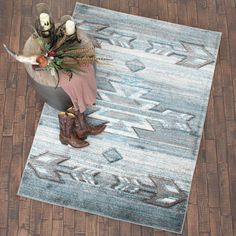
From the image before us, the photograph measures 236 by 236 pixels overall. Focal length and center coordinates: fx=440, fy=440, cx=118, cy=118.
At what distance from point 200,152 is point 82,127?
0.71m

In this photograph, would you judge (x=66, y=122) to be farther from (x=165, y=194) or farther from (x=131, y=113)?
(x=165, y=194)

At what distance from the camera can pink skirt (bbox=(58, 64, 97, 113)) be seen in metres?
2.17

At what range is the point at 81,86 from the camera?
7.29ft

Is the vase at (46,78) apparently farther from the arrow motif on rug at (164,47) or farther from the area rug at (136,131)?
the arrow motif on rug at (164,47)

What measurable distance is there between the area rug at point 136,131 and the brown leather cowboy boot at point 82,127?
1.8 inches

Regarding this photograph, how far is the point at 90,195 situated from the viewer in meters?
2.48

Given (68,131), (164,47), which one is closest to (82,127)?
(68,131)

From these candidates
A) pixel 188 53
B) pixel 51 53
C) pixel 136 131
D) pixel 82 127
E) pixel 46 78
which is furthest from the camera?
pixel 188 53

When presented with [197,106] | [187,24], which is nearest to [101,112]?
[197,106]

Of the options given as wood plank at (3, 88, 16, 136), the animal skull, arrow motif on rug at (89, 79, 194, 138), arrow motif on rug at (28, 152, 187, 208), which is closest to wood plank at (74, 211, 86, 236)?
arrow motif on rug at (28, 152, 187, 208)

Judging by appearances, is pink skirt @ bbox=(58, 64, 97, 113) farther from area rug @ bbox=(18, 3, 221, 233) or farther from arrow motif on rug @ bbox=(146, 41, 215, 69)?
arrow motif on rug @ bbox=(146, 41, 215, 69)

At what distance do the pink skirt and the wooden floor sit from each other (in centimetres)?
46

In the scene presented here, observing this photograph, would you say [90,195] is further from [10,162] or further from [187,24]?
[187,24]

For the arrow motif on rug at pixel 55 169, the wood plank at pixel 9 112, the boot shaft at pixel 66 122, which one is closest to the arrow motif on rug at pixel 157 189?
the arrow motif on rug at pixel 55 169
